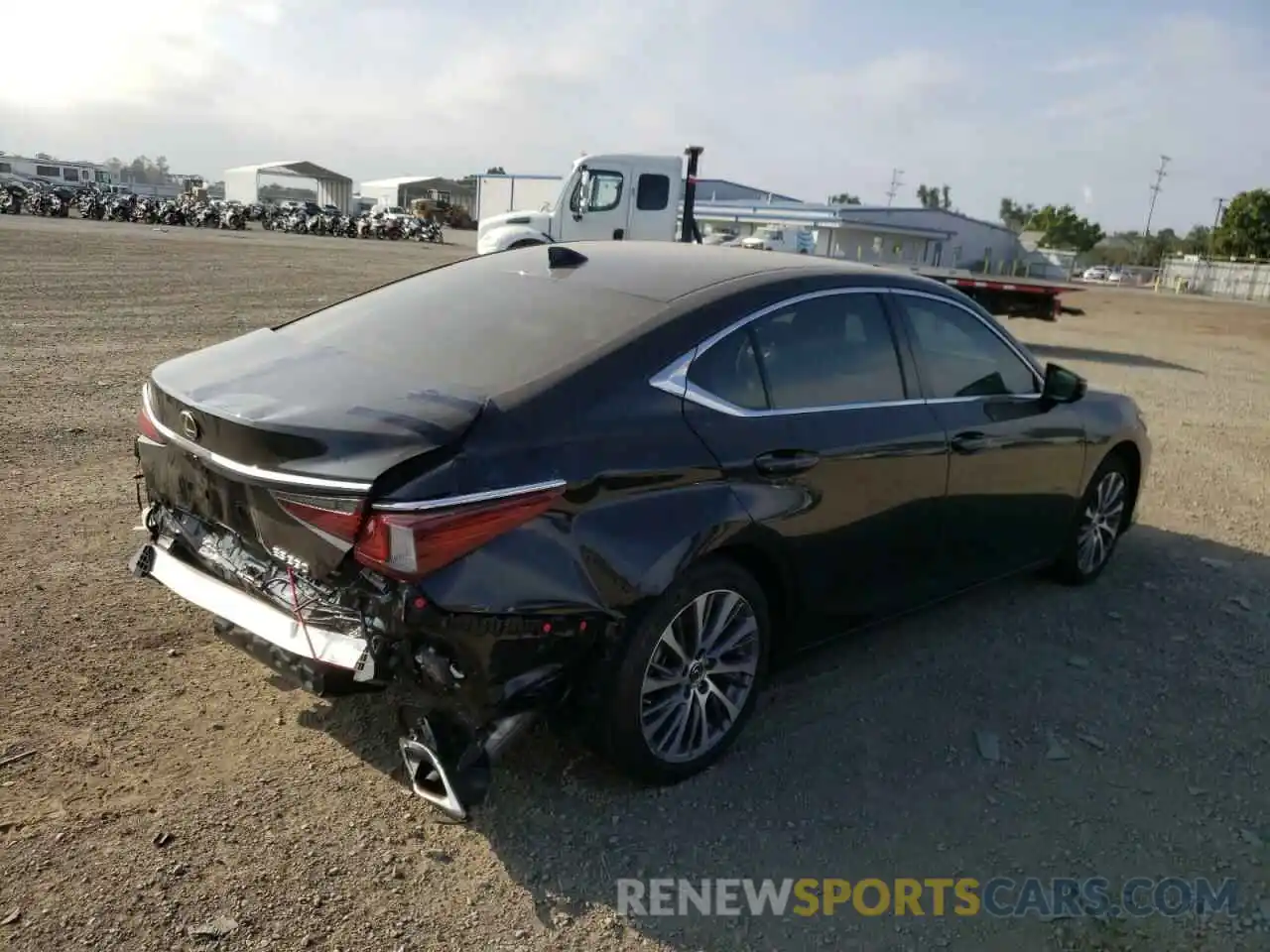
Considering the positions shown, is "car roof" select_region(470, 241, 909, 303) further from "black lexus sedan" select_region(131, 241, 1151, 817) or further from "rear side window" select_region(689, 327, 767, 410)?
"rear side window" select_region(689, 327, 767, 410)

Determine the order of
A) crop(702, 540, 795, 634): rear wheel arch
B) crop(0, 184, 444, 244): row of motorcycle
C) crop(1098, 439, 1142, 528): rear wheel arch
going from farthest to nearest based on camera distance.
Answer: crop(0, 184, 444, 244): row of motorcycle
crop(1098, 439, 1142, 528): rear wheel arch
crop(702, 540, 795, 634): rear wheel arch

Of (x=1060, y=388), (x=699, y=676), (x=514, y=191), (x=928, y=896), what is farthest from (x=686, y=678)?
(x=514, y=191)

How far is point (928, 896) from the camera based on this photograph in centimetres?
298

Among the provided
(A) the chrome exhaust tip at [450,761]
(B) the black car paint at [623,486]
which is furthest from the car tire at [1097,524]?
(A) the chrome exhaust tip at [450,761]

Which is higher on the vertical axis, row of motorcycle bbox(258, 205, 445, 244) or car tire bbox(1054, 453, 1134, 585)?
row of motorcycle bbox(258, 205, 445, 244)

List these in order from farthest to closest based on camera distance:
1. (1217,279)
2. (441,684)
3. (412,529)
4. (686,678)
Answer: (1217,279) < (686,678) < (441,684) < (412,529)

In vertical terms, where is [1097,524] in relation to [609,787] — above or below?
above

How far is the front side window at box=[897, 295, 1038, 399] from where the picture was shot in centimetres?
423

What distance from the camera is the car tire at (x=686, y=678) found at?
3066mm

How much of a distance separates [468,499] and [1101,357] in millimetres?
16836

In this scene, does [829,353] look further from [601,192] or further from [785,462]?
[601,192]

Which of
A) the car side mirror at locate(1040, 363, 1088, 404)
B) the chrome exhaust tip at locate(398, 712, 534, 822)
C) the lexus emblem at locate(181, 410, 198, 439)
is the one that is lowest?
the chrome exhaust tip at locate(398, 712, 534, 822)

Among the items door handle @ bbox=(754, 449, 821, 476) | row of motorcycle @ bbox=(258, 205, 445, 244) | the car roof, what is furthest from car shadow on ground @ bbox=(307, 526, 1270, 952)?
row of motorcycle @ bbox=(258, 205, 445, 244)

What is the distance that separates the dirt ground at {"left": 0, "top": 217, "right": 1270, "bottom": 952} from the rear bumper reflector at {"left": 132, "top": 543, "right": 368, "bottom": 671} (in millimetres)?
511
